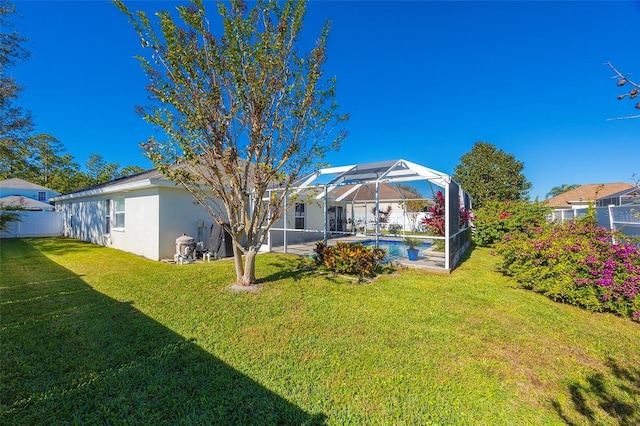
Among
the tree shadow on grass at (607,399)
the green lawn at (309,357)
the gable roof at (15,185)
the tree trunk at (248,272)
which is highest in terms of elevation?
the gable roof at (15,185)

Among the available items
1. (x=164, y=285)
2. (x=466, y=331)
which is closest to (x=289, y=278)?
(x=164, y=285)

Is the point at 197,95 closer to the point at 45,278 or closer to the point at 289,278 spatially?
the point at 289,278

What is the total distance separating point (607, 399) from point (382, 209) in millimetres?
17796

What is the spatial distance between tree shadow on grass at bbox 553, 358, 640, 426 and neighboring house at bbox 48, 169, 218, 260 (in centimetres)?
931

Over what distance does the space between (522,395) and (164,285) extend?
6769mm

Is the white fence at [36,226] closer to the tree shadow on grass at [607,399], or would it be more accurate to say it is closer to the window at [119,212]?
the window at [119,212]

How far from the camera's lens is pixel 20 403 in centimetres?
243

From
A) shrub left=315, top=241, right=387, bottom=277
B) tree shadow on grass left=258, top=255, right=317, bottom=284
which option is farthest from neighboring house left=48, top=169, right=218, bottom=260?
shrub left=315, top=241, right=387, bottom=277

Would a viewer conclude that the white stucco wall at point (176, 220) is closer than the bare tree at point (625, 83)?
No

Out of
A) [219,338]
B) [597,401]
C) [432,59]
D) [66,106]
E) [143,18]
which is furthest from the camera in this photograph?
[66,106]

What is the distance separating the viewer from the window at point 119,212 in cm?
1176

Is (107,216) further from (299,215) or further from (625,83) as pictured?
(625,83)

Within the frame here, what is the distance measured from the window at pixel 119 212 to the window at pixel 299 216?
8064 millimetres

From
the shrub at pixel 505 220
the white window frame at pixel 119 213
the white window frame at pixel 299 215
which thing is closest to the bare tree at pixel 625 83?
the shrub at pixel 505 220
